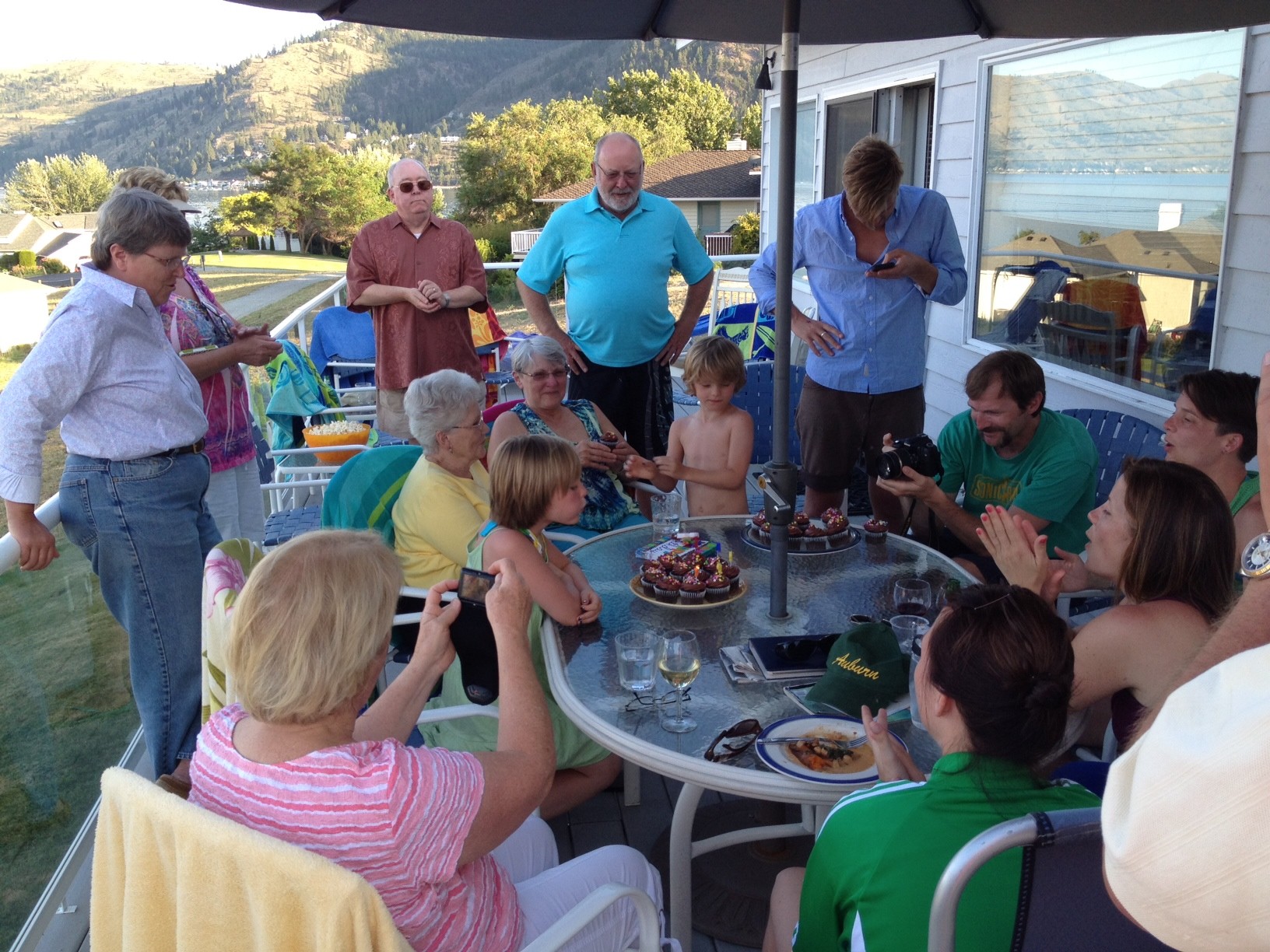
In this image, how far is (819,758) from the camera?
59.1 inches

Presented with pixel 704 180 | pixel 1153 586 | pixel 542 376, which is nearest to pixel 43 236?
pixel 704 180

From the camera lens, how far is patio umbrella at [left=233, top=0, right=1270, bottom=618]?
7.92ft

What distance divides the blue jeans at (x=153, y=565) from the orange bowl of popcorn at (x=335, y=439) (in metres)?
1.75

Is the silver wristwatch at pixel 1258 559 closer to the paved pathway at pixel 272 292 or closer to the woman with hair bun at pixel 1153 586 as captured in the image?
the woman with hair bun at pixel 1153 586

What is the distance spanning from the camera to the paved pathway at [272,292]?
30.7 metres

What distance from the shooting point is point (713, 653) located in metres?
1.89

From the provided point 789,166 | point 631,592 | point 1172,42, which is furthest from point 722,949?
point 1172,42

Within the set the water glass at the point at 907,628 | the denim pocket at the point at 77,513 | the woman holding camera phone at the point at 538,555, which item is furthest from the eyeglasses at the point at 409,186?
the water glass at the point at 907,628

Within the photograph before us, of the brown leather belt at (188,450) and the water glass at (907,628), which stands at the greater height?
the brown leather belt at (188,450)

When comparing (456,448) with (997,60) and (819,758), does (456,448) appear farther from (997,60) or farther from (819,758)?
(997,60)

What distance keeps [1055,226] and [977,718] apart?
3559mm

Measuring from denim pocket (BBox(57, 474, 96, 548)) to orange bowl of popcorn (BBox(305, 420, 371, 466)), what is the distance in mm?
1856

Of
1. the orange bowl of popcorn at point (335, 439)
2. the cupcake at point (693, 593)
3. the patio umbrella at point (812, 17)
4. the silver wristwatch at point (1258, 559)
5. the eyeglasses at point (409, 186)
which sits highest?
the patio umbrella at point (812, 17)

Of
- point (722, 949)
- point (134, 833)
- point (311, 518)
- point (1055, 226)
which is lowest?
point (722, 949)
